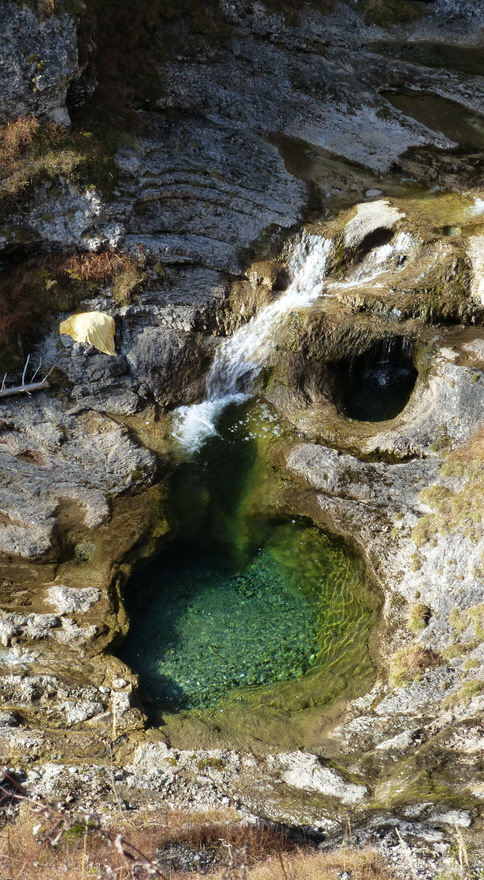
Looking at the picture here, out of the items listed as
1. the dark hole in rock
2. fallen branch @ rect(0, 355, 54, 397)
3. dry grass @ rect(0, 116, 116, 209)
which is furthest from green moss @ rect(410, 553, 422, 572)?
dry grass @ rect(0, 116, 116, 209)

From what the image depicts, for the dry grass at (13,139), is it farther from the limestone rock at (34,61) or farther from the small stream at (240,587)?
the small stream at (240,587)

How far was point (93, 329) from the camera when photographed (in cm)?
2127

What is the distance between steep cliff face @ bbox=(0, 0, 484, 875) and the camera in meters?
14.4

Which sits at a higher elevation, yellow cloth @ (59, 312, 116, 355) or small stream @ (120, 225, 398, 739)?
yellow cloth @ (59, 312, 116, 355)

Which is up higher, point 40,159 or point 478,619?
point 40,159

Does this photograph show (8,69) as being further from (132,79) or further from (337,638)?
(337,638)

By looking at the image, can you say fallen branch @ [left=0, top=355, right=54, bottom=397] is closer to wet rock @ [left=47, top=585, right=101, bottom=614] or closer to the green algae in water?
the green algae in water

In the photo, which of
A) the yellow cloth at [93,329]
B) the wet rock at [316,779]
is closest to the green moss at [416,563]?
the wet rock at [316,779]

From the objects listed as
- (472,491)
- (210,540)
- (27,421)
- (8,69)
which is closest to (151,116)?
(8,69)

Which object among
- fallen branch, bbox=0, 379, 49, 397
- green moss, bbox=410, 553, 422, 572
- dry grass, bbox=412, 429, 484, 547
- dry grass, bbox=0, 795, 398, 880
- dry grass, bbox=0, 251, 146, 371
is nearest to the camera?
dry grass, bbox=0, 795, 398, 880

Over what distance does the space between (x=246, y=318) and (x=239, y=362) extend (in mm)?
1570

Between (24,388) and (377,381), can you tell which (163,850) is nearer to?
(24,388)

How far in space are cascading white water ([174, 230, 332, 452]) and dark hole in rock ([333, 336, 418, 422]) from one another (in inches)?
99.7

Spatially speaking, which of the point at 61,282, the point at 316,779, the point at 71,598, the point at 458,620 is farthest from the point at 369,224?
the point at 316,779
